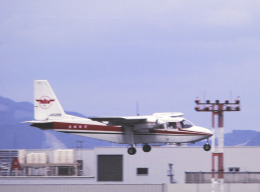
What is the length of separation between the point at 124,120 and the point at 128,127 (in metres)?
1.44

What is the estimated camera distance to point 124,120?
63.3 metres

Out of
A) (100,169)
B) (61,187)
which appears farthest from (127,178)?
(61,187)

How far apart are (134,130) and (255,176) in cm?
2512

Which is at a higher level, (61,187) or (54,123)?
(54,123)

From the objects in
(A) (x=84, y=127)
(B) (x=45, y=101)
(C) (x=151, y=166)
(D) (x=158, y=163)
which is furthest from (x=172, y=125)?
(C) (x=151, y=166)

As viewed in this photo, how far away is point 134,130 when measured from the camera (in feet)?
211

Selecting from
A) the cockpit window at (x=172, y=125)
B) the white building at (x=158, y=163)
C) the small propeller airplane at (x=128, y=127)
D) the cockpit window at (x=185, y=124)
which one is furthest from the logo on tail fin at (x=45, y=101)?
the white building at (x=158, y=163)

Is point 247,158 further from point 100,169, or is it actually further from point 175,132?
point 175,132

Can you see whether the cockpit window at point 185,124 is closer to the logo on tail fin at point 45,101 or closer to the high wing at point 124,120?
the high wing at point 124,120

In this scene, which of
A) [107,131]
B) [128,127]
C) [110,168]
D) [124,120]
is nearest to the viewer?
[124,120]

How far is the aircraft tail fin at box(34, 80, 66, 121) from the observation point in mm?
67062

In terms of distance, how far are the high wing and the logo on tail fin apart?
686 centimetres

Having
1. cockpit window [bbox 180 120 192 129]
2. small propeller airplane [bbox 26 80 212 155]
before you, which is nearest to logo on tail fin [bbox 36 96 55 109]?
small propeller airplane [bbox 26 80 212 155]

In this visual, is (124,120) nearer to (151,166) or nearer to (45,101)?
(45,101)
